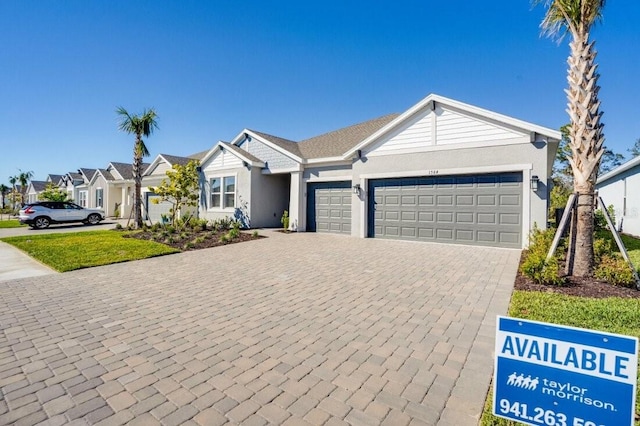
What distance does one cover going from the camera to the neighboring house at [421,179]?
10398 millimetres

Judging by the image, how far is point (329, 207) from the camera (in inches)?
595

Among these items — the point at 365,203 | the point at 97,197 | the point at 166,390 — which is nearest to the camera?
the point at 166,390

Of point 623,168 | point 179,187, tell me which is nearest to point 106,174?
point 179,187

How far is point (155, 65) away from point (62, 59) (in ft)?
10.2

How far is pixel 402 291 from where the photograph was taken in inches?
231

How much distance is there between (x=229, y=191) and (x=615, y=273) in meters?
16.1

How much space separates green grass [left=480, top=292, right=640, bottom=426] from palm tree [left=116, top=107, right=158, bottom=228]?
1837 cm

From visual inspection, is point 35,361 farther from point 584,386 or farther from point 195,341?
point 584,386

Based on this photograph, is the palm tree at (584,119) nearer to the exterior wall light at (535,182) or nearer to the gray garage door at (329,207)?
the exterior wall light at (535,182)

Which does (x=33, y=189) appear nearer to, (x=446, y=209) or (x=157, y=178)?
(x=157, y=178)

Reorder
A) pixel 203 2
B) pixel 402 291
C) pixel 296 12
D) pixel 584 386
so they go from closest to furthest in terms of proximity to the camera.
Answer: pixel 584 386 → pixel 402 291 → pixel 203 2 → pixel 296 12

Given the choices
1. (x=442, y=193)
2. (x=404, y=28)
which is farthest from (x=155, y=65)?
(x=442, y=193)

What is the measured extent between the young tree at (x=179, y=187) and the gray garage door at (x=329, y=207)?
708cm

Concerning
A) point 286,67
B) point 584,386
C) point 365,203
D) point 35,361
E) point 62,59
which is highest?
point 286,67
